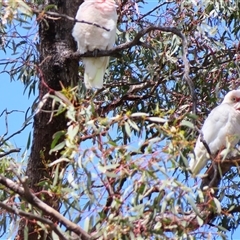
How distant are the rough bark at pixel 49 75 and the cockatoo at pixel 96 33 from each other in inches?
16.6

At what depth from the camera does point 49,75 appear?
303cm

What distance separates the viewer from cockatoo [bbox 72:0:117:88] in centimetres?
362

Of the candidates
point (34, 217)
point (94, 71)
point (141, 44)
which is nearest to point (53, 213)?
point (34, 217)

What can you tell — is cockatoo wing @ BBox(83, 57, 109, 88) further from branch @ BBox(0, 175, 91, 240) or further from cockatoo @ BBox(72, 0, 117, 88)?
branch @ BBox(0, 175, 91, 240)

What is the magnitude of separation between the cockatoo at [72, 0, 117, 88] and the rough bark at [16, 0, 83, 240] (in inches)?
16.6

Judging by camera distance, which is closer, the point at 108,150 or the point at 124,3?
the point at 108,150

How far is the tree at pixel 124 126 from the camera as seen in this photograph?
215 cm

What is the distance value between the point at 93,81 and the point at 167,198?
163cm

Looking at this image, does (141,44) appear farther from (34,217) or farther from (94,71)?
(34,217)

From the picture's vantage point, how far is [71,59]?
3086 mm

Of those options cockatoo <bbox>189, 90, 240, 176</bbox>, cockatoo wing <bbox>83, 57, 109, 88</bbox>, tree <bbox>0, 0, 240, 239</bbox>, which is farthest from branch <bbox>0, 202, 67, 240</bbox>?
cockatoo wing <bbox>83, 57, 109, 88</bbox>

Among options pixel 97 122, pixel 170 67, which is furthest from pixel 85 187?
pixel 170 67

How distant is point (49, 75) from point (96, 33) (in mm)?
802

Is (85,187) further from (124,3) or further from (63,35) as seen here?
(124,3)
